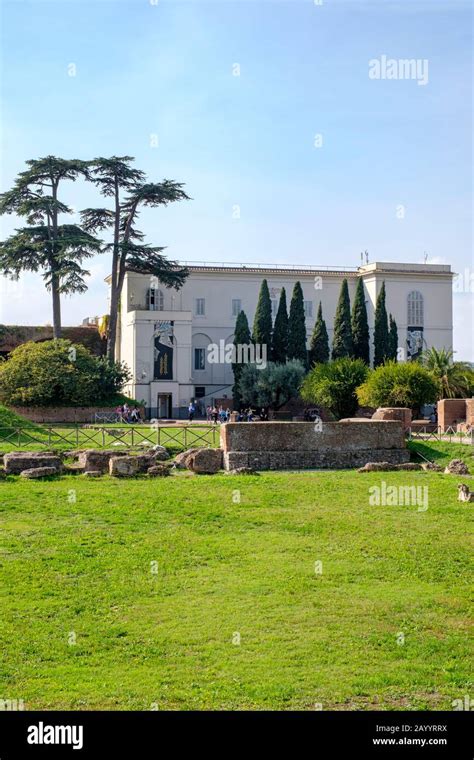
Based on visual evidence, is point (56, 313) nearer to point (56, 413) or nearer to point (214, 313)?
point (56, 413)

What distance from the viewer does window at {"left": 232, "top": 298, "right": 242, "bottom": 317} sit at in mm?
64250

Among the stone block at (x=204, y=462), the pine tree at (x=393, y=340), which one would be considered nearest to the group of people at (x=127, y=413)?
the stone block at (x=204, y=462)

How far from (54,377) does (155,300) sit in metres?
18.2

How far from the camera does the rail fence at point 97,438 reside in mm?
28859

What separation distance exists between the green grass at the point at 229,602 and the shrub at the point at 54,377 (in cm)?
2581

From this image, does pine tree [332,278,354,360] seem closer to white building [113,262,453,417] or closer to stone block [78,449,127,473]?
white building [113,262,453,417]

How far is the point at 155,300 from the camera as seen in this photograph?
204 feet

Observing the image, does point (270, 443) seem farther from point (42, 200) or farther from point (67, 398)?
point (42, 200)

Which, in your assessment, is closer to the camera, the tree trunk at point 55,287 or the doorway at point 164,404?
the tree trunk at point 55,287

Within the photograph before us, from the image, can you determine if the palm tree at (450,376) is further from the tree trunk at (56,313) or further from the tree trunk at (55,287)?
the tree trunk at (56,313)

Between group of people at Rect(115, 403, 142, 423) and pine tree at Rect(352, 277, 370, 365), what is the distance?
1901cm

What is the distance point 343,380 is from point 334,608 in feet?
107

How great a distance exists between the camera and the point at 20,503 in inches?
728
